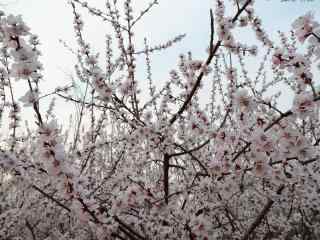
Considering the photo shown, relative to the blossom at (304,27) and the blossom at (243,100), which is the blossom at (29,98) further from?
the blossom at (304,27)

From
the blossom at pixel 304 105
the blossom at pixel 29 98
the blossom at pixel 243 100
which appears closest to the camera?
the blossom at pixel 29 98

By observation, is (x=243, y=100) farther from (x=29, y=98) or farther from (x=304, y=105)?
(x=29, y=98)

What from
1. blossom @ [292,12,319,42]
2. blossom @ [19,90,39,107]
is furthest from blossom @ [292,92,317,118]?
blossom @ [19,90,39,107]

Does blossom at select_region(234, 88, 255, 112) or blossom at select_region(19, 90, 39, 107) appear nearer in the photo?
blossom at select_region(19, 90, 39, 107)

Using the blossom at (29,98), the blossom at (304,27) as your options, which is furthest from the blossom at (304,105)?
the blossom at (29,98)

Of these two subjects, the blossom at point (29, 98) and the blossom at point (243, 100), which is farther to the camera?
the blossom at point (243, 100)

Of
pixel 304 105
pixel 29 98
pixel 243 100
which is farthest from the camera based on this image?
pixel 243 100

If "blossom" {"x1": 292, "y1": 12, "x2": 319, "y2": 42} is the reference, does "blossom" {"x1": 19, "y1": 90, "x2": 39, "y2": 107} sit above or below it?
below

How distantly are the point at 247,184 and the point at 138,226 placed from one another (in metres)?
1.17

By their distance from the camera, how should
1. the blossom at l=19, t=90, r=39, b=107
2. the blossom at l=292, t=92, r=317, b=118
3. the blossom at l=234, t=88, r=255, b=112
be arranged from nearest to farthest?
the blossom at l=19, t=90, r=39, b=107
the blossom at l=292, t=92, r=317, b=118
the blossom at l=234, t=88, r=255, b=112

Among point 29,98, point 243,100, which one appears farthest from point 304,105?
point 29,98

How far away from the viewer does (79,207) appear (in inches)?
76.0

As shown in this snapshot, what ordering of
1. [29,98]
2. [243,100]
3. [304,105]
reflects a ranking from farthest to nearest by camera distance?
[243,100], [304,105], [29,98]

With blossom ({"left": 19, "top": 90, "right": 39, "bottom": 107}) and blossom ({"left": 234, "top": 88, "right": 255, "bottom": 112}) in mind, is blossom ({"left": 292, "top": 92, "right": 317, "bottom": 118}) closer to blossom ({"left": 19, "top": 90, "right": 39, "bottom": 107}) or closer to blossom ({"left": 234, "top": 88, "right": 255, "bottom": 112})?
blossom ({"left": 234, "top": 88, "right": 255, "bottom": 112})
